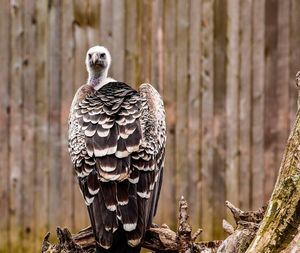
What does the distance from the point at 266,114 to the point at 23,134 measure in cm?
236

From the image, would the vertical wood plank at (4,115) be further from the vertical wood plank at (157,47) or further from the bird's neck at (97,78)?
the bird's neck at (97,78)

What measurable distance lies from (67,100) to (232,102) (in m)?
1.60

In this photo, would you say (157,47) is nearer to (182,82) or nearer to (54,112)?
(182,82)

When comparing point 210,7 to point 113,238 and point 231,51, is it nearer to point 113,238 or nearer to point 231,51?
point 231,51

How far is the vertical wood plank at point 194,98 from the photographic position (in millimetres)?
10383

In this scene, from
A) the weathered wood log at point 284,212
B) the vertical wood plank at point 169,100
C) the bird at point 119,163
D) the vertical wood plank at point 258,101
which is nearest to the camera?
the weathered wood log at point 284,212

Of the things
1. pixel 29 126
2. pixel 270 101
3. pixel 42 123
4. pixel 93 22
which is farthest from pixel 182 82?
pixel 29 126

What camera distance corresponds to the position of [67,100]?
10406 mm

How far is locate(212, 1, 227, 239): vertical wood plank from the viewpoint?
10.4 meters

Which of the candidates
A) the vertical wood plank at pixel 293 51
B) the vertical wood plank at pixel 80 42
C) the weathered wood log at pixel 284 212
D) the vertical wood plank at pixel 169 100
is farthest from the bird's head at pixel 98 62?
the weathered wood log at pixel 284 212

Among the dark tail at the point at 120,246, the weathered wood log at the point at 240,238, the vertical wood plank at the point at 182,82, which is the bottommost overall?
the dark tail at the point at 120,246

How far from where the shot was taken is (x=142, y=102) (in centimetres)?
767

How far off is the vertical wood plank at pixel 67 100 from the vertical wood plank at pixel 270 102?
1.88 meters

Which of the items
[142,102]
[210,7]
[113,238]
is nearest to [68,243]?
[113,238]
